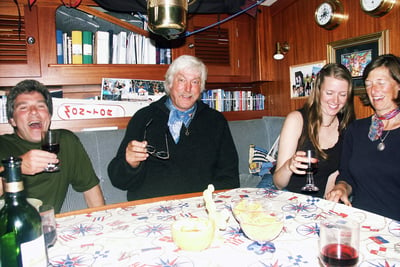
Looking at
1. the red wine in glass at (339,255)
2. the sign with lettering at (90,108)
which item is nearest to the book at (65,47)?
the sign with lettering at (90,108)

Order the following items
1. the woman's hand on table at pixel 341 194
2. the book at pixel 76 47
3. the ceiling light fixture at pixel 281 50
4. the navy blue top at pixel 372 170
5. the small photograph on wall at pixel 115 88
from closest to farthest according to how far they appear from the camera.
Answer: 1. the woman's hand on table at pixel 341 194
2. the navy blue top at pixel 372 170
3. the book at pixel 76 47
4. the small photograph on wall at pixel 115 88
5. the ceiling light fixture at pixel 281 50

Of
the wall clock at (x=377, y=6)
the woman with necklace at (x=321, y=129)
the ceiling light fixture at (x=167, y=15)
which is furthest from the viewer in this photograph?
the wall clock at (x=377, y=6)

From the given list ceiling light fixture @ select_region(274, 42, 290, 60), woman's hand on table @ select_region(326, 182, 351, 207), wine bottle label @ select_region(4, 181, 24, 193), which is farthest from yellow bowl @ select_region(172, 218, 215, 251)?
ceiling light fixture @ select_region(274, 42, 290, 60)

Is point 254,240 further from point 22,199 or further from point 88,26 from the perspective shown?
point 88,26

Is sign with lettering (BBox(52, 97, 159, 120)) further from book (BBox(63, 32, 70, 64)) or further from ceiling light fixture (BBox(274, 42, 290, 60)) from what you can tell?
ceiling light fixture (BBox(274, 42, 290, 60))

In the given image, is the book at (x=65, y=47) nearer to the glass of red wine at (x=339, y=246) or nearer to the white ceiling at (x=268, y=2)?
the white ceiling at (x=268, y=2)

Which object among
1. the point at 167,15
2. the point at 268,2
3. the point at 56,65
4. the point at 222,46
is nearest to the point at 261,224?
the point at 167,15

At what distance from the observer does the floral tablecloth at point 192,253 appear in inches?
30.4

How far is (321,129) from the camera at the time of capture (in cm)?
193

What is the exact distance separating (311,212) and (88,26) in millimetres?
2413

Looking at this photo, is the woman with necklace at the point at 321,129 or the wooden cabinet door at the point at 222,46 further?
the wooden cabinet door at the point at 222,46

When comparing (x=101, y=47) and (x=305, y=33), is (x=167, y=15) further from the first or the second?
(x=305, y=33)

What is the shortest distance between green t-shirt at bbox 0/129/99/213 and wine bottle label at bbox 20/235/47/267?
0.96 meters

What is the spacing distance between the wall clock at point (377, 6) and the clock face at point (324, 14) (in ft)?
1.00
